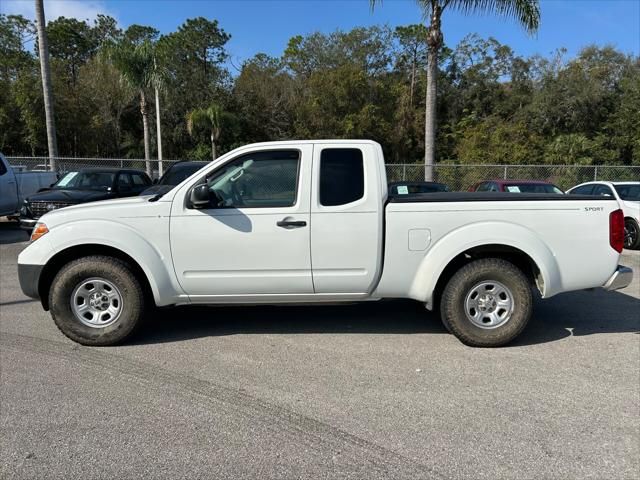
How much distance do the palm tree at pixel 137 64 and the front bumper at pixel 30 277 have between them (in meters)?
20.5

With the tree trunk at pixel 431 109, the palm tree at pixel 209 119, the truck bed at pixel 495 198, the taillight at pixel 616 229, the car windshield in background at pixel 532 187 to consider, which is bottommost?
the taillight at pixel 616 229

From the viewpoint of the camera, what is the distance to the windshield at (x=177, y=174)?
11696 millimetres

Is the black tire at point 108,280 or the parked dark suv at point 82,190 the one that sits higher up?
the parked dark suv at point 82,190

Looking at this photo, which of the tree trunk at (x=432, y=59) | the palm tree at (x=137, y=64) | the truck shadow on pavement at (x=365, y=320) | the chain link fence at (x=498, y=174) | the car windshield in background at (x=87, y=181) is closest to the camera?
the truck shadow on pavement at (x=365, y=320)

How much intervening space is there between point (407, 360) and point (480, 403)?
0.90 meters

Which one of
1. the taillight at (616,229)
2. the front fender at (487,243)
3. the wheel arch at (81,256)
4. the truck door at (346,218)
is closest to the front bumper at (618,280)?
the taillight at (616,229)

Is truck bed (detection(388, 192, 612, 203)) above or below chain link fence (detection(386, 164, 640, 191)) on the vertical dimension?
below

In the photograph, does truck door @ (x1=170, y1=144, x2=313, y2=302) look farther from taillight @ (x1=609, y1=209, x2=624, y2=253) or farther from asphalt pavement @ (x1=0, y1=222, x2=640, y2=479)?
taillight @ (x1=609, y1=209, x2=624, y2=253)

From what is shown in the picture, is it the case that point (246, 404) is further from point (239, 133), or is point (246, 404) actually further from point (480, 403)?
point (239, 133)

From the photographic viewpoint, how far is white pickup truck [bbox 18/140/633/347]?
4.51m

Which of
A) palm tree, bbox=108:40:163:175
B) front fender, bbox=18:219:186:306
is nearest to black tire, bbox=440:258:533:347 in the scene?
front fender, bbox=18:219:186:306

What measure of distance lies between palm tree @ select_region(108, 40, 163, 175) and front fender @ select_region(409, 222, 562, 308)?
859 inches

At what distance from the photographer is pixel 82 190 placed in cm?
1084

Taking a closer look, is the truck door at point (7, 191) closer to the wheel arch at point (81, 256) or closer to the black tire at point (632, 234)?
the wheel arch at point (81, 256)
